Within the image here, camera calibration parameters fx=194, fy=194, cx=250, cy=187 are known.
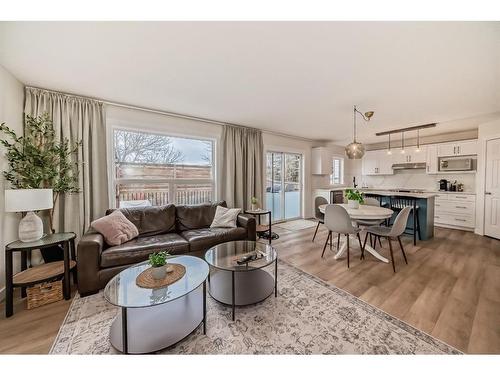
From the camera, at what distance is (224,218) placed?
10.6ft

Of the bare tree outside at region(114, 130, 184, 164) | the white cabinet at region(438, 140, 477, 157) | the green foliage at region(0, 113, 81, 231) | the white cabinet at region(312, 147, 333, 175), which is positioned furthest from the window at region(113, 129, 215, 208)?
the white cabinet at region(438, 140, 477, 157)

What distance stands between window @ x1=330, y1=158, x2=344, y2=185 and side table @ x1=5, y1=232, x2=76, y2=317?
6.69 metres

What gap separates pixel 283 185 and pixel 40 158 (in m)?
4.61

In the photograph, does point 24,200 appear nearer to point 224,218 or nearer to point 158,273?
point 158,273

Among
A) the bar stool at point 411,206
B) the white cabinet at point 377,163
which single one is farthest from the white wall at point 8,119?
the white cabinet at point 377,163

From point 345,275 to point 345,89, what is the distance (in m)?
2.38

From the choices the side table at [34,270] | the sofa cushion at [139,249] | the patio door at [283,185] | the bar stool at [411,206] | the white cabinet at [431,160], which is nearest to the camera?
the side table at [34,270]

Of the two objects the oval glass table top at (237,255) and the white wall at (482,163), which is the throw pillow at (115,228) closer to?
the oval glass table top at (237,255)

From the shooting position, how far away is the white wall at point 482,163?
379cm

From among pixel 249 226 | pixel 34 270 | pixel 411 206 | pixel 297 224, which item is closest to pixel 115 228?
pixel 34 270

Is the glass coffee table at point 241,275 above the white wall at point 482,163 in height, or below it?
below

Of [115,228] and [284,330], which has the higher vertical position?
[115,228]

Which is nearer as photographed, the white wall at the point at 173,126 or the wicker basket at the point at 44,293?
the wicker basket at the point at 44,293

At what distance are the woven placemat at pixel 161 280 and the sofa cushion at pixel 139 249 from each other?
0.67m
